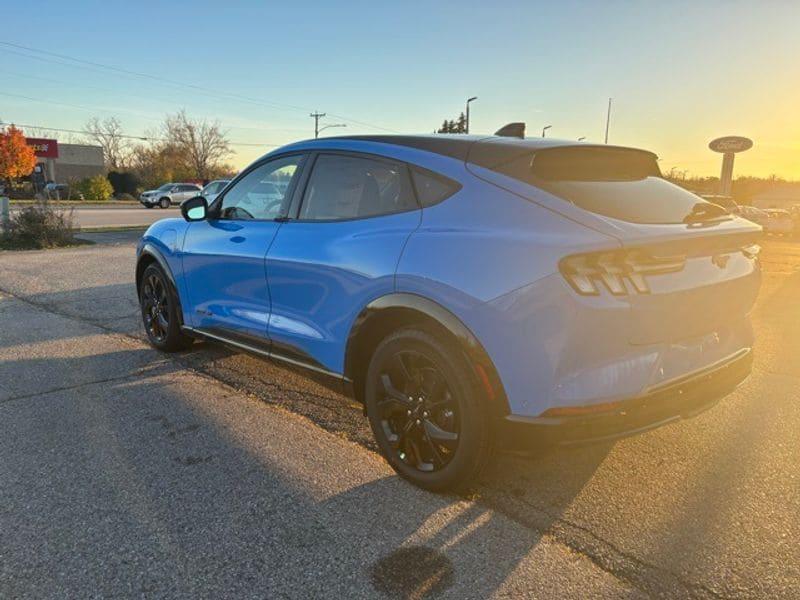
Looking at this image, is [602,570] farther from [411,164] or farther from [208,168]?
[208,168]

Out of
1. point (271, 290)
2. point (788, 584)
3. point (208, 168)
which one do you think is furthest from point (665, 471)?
point (208, 168)

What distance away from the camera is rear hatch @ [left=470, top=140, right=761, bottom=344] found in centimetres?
227

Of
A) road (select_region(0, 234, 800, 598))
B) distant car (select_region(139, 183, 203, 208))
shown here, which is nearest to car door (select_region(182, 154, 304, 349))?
road (select_region(0, 234, 800, 598))

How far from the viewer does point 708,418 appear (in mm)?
3680

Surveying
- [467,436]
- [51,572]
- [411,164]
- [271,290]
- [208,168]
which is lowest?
[51,572]

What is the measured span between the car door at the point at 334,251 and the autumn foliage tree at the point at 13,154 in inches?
2108

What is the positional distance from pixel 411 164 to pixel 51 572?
2.34m

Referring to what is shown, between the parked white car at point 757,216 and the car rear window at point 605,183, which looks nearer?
the car rear window at point 605,183

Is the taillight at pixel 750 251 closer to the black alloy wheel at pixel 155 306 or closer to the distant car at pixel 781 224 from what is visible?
the black alloy wheel at pixel 155 306

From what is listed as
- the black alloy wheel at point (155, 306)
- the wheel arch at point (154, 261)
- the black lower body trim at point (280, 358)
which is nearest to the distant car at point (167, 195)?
the wheel arch at point (154, 261)

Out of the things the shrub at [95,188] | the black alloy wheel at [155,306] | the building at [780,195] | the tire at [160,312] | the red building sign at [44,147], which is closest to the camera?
the tire at [160,312]

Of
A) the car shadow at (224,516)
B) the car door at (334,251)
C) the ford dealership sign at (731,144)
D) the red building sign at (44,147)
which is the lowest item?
the car shadow at (224,516)

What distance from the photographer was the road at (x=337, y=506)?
217cm

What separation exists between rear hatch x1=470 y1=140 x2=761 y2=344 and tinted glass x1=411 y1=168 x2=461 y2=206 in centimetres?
14
